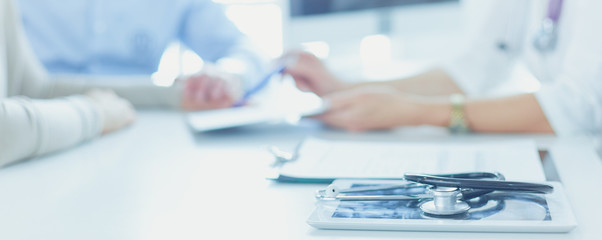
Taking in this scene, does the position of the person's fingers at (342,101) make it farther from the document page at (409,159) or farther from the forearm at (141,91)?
the forearm at (141,91)

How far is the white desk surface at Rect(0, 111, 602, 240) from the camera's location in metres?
0.49

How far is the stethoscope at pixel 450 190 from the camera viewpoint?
49 centimetres

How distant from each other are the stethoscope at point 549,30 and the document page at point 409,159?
355mm

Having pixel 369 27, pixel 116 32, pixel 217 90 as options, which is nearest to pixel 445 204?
pixel 217 90

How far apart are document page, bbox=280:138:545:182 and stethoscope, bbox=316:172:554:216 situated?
94 mm

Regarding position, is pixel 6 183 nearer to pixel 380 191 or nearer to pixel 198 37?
pixel 380 191

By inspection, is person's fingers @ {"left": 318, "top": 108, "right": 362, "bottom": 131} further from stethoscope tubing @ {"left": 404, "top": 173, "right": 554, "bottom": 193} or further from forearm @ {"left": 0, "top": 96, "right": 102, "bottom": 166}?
stethoscope tubing @ {"left": 404, "top": 173, "right": 554, "bottom": 193}

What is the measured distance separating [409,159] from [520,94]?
354 mm

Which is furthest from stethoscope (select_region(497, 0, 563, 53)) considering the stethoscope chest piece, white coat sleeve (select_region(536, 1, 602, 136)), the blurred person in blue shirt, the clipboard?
the blurred person in blue shirt

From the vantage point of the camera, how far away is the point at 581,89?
2.96 feet

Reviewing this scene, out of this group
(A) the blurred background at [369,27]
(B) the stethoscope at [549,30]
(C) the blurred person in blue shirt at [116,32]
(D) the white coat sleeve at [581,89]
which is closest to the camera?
(D) the white coat sleeve at [581,89]

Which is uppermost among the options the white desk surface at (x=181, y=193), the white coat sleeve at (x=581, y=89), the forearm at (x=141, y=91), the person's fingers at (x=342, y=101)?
the forearm at (x=141, y=91)

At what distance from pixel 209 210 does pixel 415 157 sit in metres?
0.28

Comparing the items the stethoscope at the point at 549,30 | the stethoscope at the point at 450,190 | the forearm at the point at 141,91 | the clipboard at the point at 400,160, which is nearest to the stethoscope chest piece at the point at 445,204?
the stethoscope at the point at 450,190
